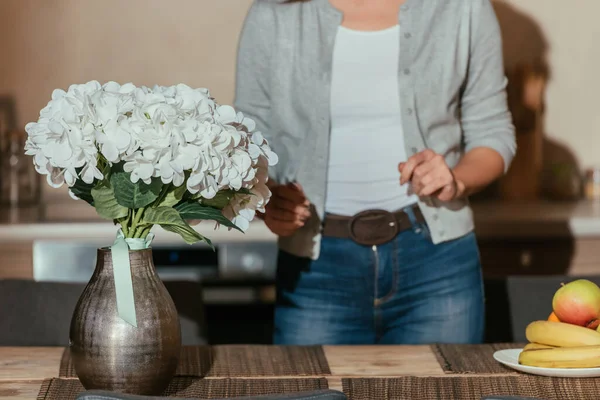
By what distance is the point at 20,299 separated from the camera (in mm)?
1720

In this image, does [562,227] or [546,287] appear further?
[562,227]

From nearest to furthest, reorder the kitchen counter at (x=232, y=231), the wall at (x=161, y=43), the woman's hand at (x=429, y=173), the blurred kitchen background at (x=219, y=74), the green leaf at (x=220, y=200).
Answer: the green leaf at (x=220, y=200), the woman's hand at (x=429, y=173), the kitchen counter at (x=232, y=231), the blurred kitchen background at (x=219, y=74), the wall at (x=161, y=43)

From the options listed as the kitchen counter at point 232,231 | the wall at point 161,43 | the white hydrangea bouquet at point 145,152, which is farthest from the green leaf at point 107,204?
the wall at point 161,43

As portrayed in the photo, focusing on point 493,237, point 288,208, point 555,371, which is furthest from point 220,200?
point 493,237

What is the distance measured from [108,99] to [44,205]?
186 cm

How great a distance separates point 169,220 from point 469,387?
1.62 feet

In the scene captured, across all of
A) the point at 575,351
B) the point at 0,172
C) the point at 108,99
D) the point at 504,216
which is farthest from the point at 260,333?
the point at 108,99

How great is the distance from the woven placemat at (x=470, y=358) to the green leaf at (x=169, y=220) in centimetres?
46

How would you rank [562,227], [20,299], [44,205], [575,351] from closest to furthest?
[575,351]
[20,299]
[562,227]
[44,205]

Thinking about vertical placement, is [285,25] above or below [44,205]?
above

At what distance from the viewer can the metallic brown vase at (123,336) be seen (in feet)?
3.79

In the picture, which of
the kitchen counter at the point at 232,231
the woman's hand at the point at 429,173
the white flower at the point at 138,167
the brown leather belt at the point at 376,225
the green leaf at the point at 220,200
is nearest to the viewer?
the white flower at the point at 138,167

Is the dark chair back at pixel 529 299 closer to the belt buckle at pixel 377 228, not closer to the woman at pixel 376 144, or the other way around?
the woman at pixel 376 144

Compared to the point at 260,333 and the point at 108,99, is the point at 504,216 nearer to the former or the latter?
the point at 260,333
